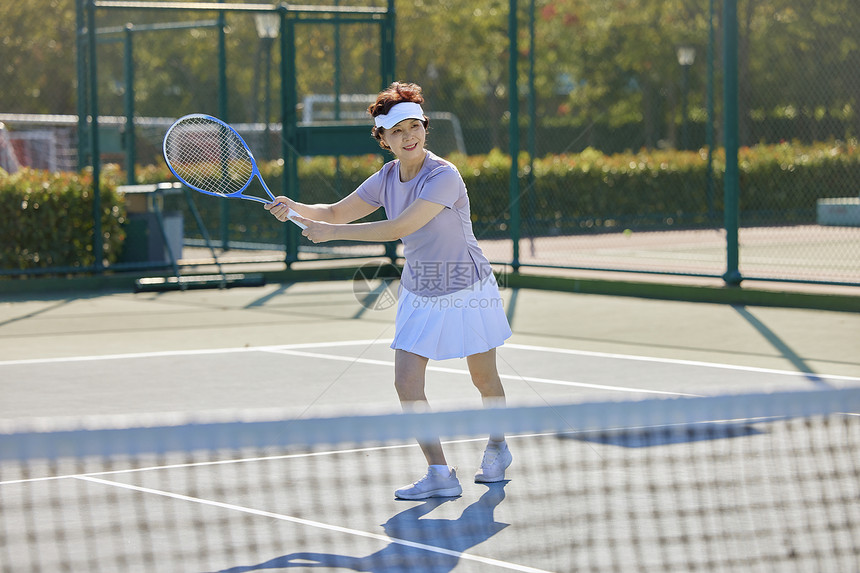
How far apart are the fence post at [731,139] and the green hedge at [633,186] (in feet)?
23.7

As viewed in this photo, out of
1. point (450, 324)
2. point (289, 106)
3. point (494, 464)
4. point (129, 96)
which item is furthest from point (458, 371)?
point (129, 96)

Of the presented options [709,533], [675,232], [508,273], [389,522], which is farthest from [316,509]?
[675,232]

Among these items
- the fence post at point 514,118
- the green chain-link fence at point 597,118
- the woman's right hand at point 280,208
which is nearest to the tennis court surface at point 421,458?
the woman's right hand at point 280,208

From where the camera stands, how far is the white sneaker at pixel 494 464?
5.60m

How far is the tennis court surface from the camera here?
303cm

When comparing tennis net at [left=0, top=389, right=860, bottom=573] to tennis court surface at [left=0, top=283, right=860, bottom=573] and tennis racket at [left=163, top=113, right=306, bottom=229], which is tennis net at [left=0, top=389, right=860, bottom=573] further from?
tennis racket at [left=163, top=113, right=306, bottom=229]

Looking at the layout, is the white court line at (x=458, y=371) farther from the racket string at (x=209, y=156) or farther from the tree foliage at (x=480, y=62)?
the tree foliage at (x=480, y=62)

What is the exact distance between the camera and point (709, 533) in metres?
4.57

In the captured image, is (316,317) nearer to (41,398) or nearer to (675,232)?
(41,398)

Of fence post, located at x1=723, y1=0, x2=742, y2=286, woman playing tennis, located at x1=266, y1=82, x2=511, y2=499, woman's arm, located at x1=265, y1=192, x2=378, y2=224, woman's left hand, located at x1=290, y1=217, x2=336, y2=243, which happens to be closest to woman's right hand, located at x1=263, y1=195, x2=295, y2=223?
woman playing tennis, located at x1=266, y1=82, x2=511, y2=499

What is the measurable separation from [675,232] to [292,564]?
1750cm

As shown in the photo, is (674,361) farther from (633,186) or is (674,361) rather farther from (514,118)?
(633,186)

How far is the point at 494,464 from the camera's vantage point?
560 cm

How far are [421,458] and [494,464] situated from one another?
0.60 m
